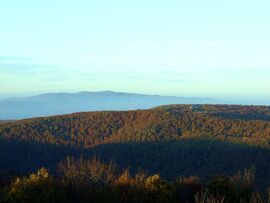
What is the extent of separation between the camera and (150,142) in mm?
144875

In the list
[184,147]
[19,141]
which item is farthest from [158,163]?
[19,141]

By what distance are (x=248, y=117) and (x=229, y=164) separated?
68748 mm

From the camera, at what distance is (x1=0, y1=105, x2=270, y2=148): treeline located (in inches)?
5930

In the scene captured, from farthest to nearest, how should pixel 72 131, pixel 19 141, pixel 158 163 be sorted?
pixel 72 131
pixel 19 141
pixel 158 163

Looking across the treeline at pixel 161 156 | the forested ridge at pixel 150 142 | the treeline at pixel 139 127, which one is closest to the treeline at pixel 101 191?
the forested ridge at pixel 150 142

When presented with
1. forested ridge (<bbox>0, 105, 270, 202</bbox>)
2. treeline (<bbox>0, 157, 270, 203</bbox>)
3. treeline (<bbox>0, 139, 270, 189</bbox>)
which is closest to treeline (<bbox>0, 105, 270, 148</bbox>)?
forested ridge (<bbox>0, 105, 270, 202</bbox>)

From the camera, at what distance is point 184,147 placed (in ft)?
423

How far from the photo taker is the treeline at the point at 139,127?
494 ft

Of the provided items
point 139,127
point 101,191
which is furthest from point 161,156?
point 101,191

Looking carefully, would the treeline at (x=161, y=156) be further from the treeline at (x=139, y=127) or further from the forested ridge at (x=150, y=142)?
the treeline at (x=139, y=127)

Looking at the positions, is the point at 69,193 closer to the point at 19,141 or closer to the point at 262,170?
the point at 262,170

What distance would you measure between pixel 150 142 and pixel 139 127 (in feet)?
84.1

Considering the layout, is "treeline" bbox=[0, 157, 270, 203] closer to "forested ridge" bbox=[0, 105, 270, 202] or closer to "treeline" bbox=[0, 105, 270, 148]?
"forested ridge" bbox=[0, 105, 270, 202]

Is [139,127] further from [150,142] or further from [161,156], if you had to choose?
[161,156]
